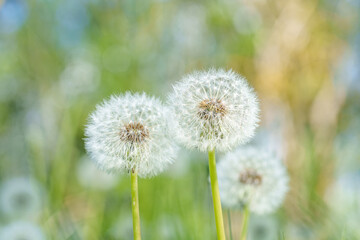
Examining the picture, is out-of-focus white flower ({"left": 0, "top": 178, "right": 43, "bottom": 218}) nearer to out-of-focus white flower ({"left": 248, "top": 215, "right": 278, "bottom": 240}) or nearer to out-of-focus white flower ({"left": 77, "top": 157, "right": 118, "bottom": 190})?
out-of-focus white flower ({"left": 77, "top": 157, "right": 118, "bottom": 190})

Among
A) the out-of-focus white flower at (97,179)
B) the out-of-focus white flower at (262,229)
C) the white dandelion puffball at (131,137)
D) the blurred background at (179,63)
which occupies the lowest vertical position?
the out-of-focus white flower at (262,229)

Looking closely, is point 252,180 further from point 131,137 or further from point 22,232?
point 22,232

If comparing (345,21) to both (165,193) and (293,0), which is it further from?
(165,193)

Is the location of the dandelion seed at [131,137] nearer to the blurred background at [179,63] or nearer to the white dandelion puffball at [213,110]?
the white dandelion puffball at [213,110]

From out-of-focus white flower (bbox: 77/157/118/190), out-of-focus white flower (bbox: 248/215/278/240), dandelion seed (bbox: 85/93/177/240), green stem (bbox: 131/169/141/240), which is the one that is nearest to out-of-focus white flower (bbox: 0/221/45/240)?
out-of-focus white flower (bbox: 77/157/118/190)

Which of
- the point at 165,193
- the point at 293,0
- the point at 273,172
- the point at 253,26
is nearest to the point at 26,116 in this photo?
the point at 253,26

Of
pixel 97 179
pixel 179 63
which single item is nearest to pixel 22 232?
pixel 97 179

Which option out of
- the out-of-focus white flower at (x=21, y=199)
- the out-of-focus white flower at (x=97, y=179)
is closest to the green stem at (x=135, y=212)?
the out-of-focus white flower at (x=21, y=199)
